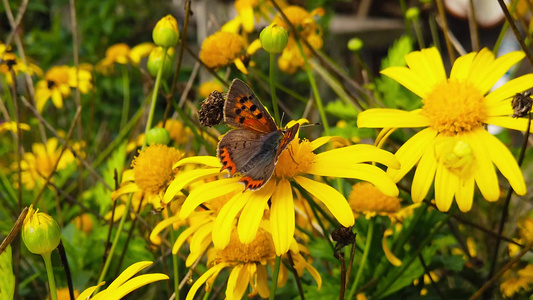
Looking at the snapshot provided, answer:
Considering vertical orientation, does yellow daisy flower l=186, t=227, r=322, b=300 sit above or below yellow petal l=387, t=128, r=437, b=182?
below

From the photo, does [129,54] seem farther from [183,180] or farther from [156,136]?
[183,180]

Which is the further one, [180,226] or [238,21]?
[238,21]

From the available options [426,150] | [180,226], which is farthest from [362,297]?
[180,226]

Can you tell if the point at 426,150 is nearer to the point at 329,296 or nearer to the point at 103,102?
the point at 329,296

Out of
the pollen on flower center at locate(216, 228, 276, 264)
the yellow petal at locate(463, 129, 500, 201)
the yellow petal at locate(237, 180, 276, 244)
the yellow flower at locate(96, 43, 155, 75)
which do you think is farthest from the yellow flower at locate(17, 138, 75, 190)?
the yellow petal at locate(463, 129, 500, 201)

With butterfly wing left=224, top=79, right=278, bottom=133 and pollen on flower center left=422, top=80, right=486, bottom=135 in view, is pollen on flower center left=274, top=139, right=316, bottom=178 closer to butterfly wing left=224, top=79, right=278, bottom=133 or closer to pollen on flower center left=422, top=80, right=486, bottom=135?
butterfly wing left=224, top=79, right=278, bottom=133

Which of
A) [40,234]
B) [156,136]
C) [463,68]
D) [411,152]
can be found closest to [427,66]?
[463,68]
